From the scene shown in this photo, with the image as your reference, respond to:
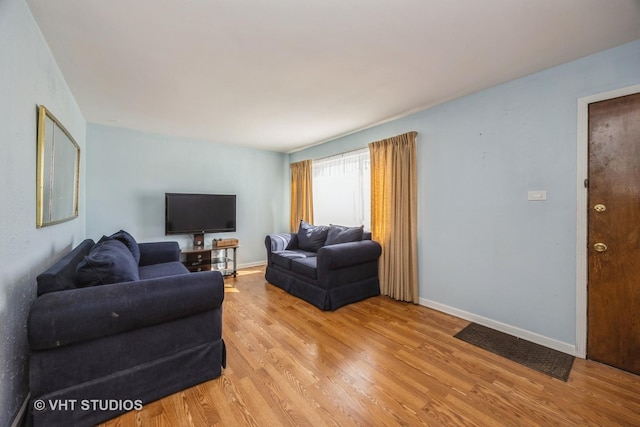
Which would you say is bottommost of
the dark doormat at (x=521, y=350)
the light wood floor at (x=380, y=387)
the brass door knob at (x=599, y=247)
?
the light wood floor at (x=380, y=387)

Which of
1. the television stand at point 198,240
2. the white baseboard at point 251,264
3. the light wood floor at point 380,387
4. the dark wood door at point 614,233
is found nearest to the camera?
the light wood floor at point 380,387

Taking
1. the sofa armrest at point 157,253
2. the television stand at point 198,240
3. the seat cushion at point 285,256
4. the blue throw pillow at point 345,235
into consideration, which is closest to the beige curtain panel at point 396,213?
the blue throw pillow at point 345,235

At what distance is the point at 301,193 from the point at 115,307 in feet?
12.6

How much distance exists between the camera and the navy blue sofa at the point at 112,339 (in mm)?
1319

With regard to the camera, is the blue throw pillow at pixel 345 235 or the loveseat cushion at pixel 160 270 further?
the blue throw pillow at pixel 345 235

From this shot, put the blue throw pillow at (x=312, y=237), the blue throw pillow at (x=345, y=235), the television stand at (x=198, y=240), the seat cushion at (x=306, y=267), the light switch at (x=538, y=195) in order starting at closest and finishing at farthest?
1. the light switch at (x=538, y=195)
2. the seat cushion at (x=306, y=267)
3. the blue throw pillow at (x=345, y=235)
4. the blue throw pillow at (x=312, y=237)
5. the television stand at (x=198, y=240)

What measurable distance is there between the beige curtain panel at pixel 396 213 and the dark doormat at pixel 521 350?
32.0 inches

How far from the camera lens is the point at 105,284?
5.29 feet

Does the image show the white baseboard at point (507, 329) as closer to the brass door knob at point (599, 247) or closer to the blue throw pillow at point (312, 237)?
the brass door knob at point (599, 247)

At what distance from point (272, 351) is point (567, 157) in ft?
9.62

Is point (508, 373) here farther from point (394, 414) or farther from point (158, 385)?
point (158, 385)

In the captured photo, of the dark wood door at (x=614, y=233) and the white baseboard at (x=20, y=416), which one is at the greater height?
the dark wood door at (x=614, y=233)

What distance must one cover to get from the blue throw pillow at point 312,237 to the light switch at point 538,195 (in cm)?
248

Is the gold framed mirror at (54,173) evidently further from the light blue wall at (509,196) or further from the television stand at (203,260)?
the light blue wall at (509,196)
